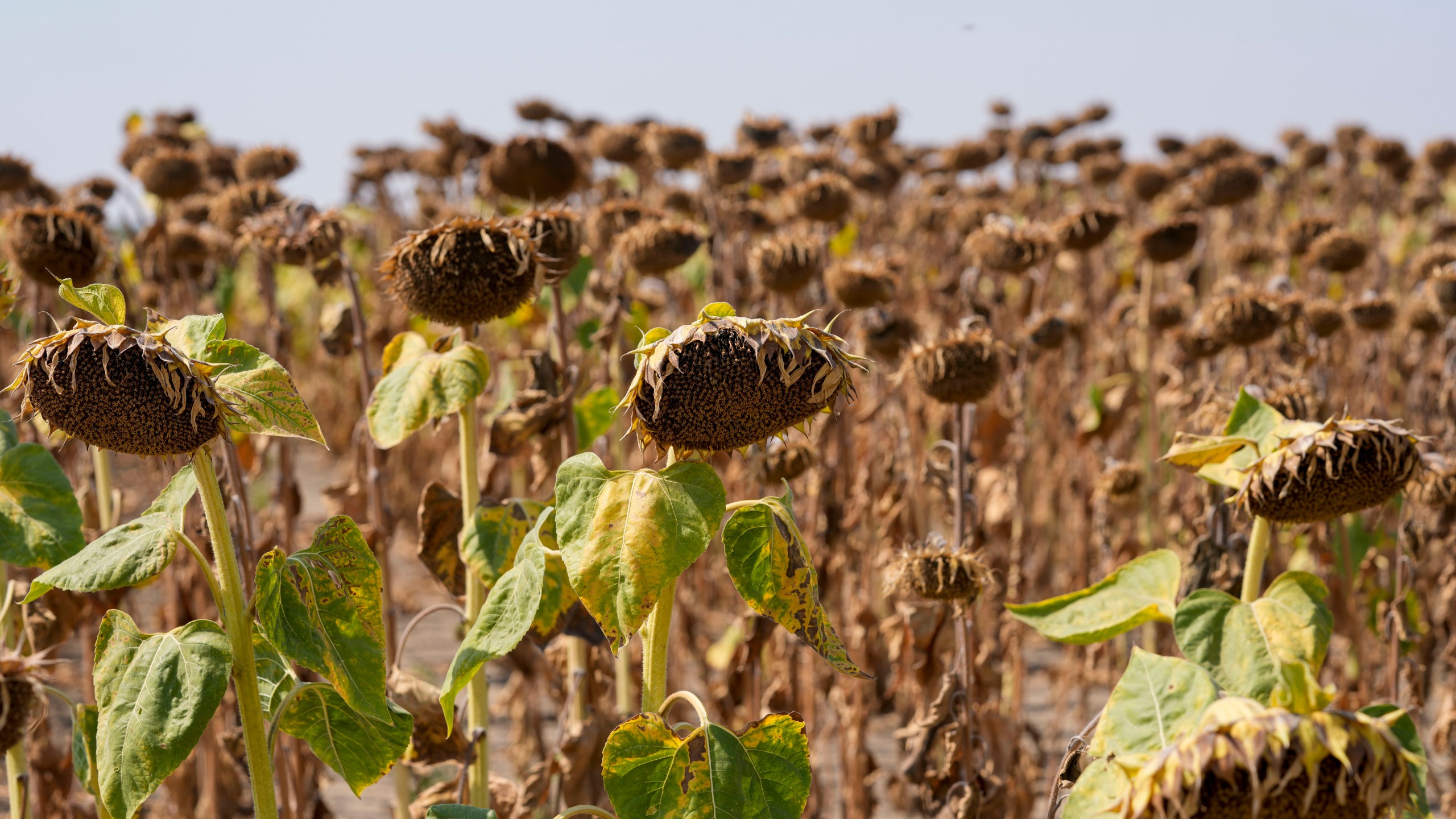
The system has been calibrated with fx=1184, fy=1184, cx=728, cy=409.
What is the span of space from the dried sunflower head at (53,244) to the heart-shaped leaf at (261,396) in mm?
1591

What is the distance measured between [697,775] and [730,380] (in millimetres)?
505

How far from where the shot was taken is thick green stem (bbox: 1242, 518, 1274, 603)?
1800mm

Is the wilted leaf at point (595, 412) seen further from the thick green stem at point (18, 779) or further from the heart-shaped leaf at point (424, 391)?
the thick green stem at point (18, 779)

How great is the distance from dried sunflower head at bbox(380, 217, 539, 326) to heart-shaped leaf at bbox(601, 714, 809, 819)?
76 centimetres

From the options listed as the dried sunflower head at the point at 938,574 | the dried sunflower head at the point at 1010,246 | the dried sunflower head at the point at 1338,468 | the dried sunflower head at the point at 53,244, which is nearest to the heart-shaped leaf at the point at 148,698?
the dried sunflower head at the point at 938,574

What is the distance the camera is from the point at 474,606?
6.84 ft

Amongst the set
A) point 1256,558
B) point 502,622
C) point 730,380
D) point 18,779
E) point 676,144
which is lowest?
point 18,779

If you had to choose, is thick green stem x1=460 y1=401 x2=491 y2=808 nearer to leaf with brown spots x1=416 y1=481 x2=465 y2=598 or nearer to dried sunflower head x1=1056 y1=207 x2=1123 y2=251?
leaf with brown spots x1=416 y1=481 x2=465 y2=598

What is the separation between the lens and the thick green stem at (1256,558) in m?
1.80

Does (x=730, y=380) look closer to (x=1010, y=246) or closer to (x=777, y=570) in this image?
(x=777, y=570)

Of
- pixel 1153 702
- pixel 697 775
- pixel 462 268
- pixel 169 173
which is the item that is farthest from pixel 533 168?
pixel 1153 702

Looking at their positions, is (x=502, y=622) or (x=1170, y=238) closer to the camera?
(x=502, y=622)

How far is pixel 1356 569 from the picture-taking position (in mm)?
3400

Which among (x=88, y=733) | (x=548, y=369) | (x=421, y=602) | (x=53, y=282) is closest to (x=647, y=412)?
(x=88, y=733)
